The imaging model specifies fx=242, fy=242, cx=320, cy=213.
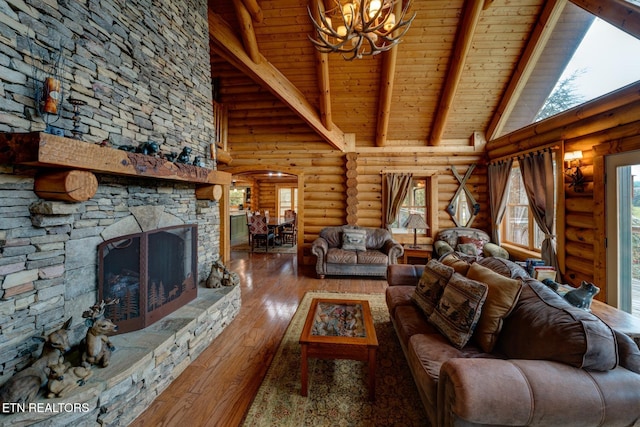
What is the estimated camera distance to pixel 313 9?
3.38 m

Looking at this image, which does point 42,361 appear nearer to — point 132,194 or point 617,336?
point 132,194

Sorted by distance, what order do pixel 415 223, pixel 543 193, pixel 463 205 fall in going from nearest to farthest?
pixel 543 193, pixel 415 223, pixel 463 205

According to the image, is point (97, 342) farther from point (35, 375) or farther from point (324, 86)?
point (324, 86)

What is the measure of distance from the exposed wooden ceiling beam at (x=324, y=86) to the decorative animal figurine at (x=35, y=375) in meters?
4.27

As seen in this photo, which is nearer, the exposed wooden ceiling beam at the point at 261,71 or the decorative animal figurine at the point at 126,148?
the decorative animal figurine at the point at 126,148

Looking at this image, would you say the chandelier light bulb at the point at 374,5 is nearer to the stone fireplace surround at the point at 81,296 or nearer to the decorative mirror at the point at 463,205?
the stone fireplace surround at the point at 81,296

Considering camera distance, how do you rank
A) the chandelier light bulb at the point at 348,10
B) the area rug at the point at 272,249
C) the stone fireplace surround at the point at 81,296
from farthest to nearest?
the area rug at the point at 272,249, the chandelier light bulb at the point at 348,10, the stone fireplace surround at the point at 81,296

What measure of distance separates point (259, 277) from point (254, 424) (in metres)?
3.34

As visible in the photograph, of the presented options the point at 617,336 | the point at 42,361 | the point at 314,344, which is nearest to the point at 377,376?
the point at 314,344

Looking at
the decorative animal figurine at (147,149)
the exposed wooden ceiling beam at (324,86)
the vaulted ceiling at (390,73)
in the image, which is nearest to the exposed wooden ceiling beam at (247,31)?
the vaulted ceiling at (390,73)

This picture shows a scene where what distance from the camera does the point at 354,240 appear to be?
16.9ft

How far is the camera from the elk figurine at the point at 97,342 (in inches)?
64.3

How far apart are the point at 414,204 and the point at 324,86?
348 cm

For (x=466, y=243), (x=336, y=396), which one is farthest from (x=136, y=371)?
(x=466, y=243)
